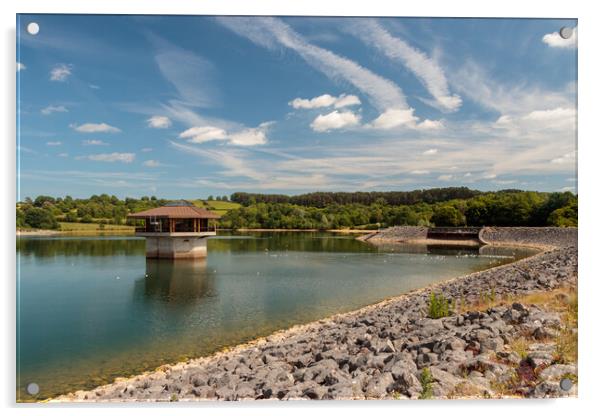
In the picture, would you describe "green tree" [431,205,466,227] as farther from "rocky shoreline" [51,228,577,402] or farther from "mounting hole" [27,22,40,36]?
"mounting hole" [27,22,40,36]

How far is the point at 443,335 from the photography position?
6.46 metres

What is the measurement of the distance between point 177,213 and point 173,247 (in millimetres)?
2201

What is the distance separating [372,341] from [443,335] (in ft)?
3.62

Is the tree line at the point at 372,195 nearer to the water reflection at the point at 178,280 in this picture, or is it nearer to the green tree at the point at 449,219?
the water reflection at the point at 178,280

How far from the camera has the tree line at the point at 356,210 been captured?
1658 cm

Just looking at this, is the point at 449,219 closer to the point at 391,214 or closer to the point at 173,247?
the point at 391,214

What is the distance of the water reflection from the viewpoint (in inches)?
601

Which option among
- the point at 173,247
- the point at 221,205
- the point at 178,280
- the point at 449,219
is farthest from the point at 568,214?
the point at 449,219

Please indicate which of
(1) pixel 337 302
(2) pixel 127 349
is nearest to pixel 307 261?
(1) pixel 337 302

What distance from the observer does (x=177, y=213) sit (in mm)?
23938

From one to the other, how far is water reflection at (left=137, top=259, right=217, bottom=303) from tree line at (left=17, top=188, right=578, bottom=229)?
3255 mm

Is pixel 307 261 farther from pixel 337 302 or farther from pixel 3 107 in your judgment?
pixel 3 107

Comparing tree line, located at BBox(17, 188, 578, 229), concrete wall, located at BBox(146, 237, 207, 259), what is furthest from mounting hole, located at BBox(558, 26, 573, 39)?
concrete wall, located at BBox(146, 237, 207, 259)
